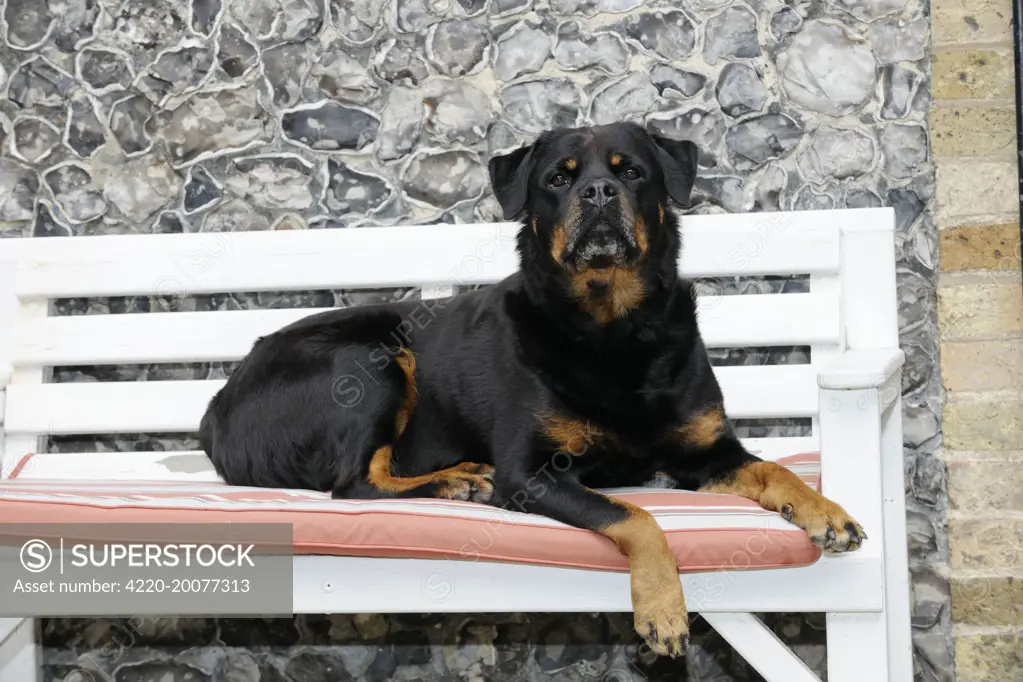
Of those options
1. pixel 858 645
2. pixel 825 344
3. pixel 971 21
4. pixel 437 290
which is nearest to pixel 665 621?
pixel 858 645

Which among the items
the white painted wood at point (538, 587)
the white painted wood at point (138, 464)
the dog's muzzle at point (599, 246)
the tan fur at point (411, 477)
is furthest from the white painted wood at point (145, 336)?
the white painted wood at point (538, 587)

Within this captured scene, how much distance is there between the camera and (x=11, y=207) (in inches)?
113

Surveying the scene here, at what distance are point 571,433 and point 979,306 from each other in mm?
1300

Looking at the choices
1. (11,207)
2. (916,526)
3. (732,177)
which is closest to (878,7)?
(732,177)

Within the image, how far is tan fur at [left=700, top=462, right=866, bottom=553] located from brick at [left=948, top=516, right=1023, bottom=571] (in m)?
0.98

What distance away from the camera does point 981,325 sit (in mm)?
2562

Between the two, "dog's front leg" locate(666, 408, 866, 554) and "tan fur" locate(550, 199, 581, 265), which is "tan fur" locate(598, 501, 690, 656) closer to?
"dog's front leg" locate(666, 408, 866, 554)

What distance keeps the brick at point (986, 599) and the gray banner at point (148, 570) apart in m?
1.76

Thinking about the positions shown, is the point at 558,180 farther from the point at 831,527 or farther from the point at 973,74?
the point at 973,74

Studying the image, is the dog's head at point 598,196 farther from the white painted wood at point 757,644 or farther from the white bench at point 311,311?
the white painted wood at point 757,644

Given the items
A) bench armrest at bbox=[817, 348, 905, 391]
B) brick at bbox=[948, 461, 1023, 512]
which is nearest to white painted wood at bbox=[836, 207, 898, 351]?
brick at bbox=[948, 461, 1023, 512]

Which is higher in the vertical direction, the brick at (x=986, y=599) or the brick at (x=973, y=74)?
the brick at (x=973, y=74)

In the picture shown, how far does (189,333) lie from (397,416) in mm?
842

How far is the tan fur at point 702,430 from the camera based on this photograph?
195 cm
